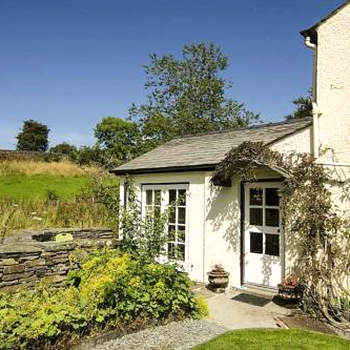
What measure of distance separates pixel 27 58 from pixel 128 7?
14.1 feet

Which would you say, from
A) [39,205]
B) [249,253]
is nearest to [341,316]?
[249,253]

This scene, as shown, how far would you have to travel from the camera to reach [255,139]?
1030 cm

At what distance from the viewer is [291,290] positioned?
7.58 m

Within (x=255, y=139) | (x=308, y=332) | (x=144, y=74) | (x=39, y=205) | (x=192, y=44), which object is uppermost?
(x=192, y=44)

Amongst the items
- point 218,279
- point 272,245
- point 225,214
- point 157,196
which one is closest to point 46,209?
point 157,196

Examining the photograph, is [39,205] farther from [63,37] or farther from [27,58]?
[63,37]

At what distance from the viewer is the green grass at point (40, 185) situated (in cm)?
1955

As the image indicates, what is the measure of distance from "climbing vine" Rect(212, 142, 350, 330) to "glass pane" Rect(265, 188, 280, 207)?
1.88ft

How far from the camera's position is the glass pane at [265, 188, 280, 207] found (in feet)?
28.7

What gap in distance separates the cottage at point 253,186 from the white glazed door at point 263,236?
24 mm

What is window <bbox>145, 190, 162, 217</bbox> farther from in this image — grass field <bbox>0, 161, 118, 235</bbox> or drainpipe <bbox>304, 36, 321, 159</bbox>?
drainpipe <bbox>304, 36, 321, 159</bbox>

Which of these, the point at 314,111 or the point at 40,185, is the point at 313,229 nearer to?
the point at 314,111

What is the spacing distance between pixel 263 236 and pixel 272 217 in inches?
21.5

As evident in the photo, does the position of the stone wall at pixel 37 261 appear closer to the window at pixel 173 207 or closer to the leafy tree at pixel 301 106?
the window at pixel 173 207
